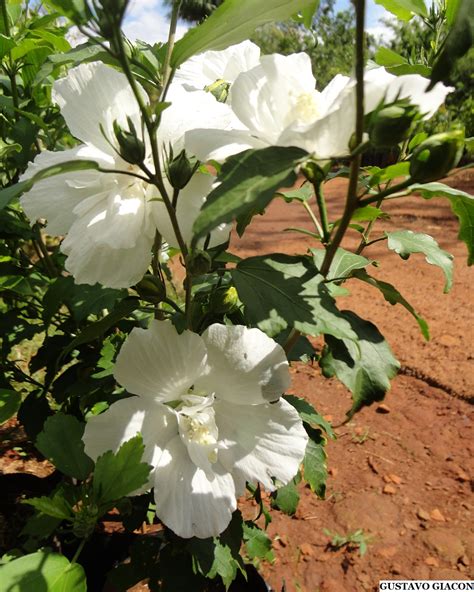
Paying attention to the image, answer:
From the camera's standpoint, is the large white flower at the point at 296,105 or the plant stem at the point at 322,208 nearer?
the large white flower at the point at 296,105

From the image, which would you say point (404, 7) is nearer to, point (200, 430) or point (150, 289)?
point (150, 289)

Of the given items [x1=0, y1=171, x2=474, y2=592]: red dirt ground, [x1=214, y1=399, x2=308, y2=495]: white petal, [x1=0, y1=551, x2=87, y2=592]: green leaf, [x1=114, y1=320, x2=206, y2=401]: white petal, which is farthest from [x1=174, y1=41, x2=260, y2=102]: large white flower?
[x1=0, y1=171, x2=474, y2=592]: red dirt ground

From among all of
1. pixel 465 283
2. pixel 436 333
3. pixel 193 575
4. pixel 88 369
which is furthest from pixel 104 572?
pixel 465 283

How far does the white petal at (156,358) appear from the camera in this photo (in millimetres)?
675

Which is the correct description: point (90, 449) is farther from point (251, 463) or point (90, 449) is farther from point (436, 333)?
point (436, 333)

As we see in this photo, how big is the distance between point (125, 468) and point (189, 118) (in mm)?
420

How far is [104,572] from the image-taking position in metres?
1.49

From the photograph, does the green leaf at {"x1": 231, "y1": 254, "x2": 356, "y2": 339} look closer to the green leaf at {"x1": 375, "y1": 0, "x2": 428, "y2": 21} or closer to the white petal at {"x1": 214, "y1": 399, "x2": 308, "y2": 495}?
the white petal at {"x1": 214, "y1": 399, "x2": 308, "y2": 495}

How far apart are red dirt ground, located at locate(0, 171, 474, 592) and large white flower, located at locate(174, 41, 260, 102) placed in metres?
1.37

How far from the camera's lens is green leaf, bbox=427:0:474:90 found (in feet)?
1.43

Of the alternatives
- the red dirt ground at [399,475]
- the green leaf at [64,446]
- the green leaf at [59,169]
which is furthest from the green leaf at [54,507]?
the red dirt ground at [399,475]

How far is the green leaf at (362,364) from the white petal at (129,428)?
0.23 m

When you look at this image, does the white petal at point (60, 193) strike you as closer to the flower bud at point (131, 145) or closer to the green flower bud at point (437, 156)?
the flower bud at point (131, 145)

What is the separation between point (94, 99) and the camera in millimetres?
649
